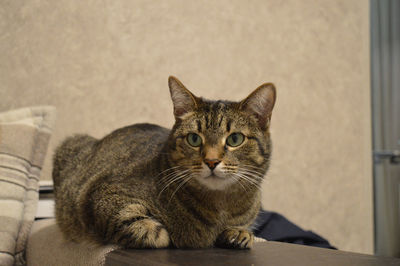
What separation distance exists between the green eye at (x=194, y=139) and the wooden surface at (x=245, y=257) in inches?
9.9

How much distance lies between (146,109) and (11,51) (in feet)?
2.03

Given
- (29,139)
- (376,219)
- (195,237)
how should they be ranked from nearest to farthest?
(195,237), (29,139), (376,219)

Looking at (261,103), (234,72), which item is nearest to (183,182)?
(261,103)

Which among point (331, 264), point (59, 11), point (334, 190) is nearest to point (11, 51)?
point (59, 11)

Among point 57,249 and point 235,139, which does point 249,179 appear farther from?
point 57,249

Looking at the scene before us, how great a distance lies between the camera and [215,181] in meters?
0.88

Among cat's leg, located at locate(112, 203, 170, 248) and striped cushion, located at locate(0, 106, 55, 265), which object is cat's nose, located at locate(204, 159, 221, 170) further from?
striped cushion, located at locate(0, 106, 55, 265)

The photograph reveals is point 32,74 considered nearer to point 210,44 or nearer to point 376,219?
point 210,44

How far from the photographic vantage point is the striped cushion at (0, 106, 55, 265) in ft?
3.66

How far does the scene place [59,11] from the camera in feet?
5.26

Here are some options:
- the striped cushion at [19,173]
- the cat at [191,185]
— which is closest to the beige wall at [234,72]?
the striped cushion at [19,173]

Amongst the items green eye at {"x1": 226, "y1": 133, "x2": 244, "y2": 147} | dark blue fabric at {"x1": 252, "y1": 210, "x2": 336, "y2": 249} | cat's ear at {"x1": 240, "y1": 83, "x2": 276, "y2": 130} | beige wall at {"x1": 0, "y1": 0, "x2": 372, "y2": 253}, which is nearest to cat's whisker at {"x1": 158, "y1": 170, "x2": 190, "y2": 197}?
green eye at {"x1": 226, "y1": 133, "x2": 244, "y2": 147}

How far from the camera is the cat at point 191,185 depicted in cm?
87

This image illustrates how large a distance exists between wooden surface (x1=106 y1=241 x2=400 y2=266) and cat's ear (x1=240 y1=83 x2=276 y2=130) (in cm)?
33
